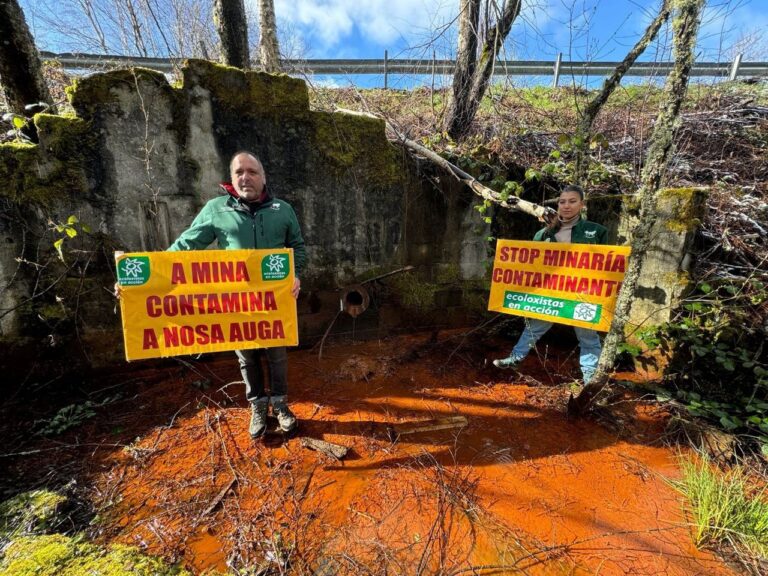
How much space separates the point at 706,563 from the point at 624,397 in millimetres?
1548

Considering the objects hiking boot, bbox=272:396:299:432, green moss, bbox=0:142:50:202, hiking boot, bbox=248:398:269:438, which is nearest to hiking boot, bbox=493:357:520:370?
hiking boot, bbox=272:396:299:432

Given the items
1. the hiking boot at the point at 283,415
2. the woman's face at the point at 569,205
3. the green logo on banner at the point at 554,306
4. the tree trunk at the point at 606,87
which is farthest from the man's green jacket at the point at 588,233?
the hiking boot at the point at 283,415

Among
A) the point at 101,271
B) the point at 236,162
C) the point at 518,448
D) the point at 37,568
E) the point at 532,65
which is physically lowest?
the point at 518,448

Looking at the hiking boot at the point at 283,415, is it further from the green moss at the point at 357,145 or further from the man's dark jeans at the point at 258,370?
the green moss at the point at 357,145

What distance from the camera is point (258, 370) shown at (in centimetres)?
278

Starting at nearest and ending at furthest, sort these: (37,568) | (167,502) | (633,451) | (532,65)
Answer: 1. (37,568)
2. (167,502)
3. (633,451)
4. (532,65)

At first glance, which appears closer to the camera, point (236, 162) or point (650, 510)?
point (650, 510)

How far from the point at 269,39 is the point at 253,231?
525 centimetres

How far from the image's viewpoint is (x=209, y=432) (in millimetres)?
2842

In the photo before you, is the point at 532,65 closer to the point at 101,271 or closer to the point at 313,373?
the point at 313,373

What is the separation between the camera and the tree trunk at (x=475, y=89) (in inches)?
205

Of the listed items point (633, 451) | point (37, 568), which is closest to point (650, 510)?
point (633, 451)

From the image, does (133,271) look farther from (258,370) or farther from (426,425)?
(426,425)

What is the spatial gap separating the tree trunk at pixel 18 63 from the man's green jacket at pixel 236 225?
2331 millimetres
